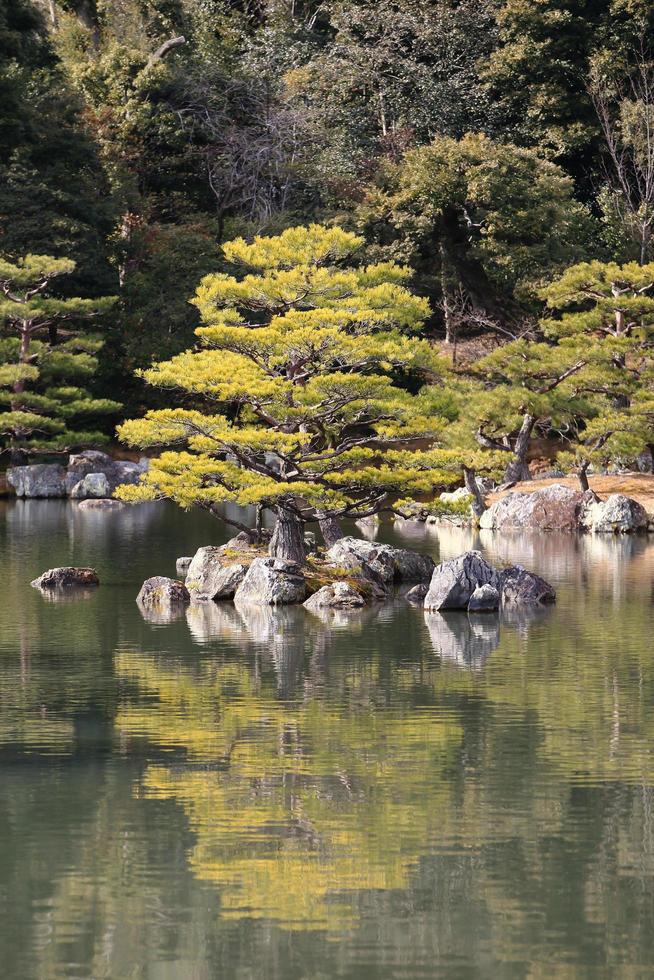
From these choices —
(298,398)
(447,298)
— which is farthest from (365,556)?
(447,298)

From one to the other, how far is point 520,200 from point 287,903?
40833mm

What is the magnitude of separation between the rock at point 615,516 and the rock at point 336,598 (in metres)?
13.9

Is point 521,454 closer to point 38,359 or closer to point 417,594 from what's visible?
point 38,359

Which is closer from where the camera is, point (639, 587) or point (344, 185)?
point (639, 587)

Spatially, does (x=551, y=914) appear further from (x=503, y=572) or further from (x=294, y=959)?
(x=503, y=572)

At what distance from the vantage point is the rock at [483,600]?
20.0 metres

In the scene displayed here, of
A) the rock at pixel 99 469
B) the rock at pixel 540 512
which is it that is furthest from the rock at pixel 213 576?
the rock at pixel 99 469

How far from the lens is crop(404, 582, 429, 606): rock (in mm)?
21016

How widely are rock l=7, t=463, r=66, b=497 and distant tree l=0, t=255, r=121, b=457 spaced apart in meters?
0.60

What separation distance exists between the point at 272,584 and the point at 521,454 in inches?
703

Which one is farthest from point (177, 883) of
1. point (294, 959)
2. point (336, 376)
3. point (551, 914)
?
point (336, 376)

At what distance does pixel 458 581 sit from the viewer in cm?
2012

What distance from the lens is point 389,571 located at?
22766 mm

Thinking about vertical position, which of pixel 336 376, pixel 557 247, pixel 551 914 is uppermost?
pixel 557 247
